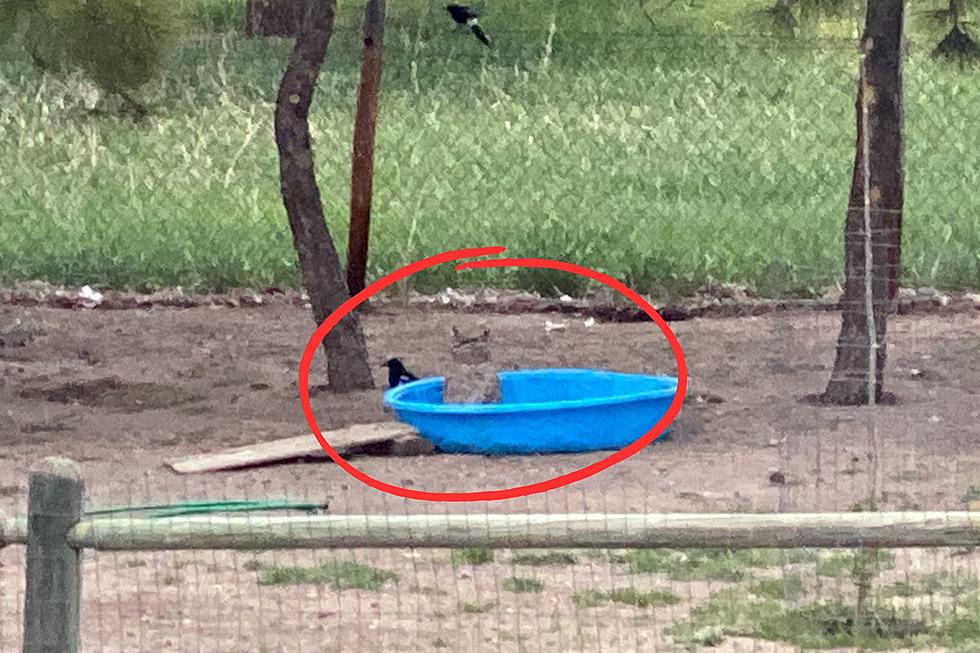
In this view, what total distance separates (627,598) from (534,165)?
8197 mm

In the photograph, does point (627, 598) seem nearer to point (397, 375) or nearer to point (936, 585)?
point (936, 585)

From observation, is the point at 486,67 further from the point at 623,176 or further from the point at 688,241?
the point at 688,241

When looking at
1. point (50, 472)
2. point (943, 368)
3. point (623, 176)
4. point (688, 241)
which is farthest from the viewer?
point (623, 176)

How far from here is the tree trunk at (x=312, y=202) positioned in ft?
26.5

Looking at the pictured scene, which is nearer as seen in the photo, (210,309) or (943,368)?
(943,368)

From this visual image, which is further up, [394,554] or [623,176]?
[623,176]

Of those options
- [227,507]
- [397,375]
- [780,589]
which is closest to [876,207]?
[397,375]

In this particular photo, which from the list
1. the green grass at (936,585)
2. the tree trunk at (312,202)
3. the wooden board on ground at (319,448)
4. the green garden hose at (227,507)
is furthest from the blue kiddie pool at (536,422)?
the green grass at (936,585)

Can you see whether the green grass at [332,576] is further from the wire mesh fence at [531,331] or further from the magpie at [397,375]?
the magpie at [397,375]

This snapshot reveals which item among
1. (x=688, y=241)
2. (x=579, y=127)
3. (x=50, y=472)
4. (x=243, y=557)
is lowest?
(x=243, y=557)

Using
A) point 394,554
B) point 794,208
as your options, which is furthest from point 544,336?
point 394,554

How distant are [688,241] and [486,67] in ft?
8.71

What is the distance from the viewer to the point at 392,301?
11.2 meters

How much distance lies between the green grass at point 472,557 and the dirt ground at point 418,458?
39 mm
